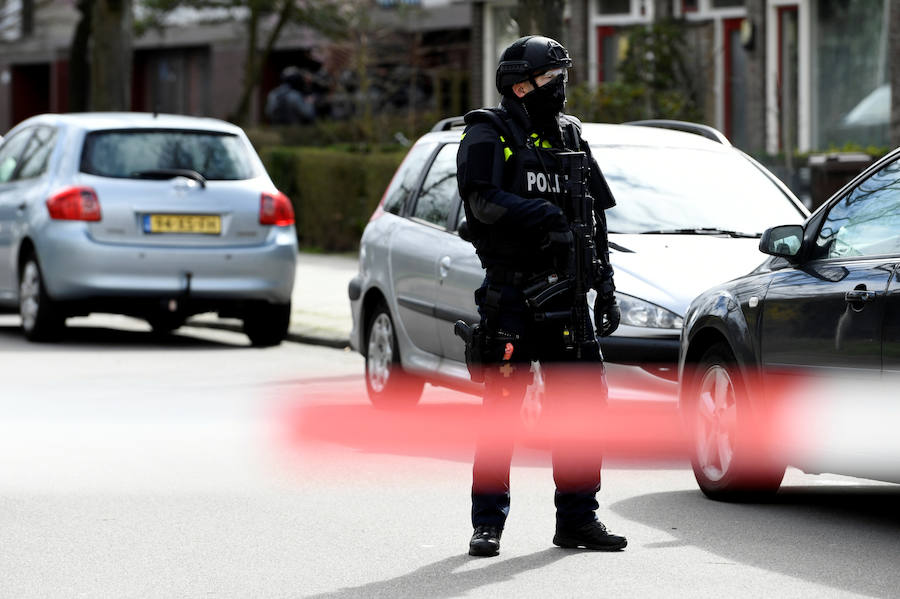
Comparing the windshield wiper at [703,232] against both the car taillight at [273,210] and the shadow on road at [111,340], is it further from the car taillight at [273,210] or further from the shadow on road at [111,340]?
the shadow on road at [111,340]

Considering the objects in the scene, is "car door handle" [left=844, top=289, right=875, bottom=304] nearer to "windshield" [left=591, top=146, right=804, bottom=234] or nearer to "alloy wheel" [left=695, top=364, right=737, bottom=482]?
"alloy wheel" [left=695, top=364, right=737, bottom=482]

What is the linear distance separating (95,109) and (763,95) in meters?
8.64

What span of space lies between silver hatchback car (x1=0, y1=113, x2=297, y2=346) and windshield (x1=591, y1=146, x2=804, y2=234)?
4.65m

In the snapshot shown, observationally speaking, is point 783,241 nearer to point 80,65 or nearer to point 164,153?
point 164,153

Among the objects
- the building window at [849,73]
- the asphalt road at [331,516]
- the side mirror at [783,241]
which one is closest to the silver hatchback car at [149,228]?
the asphalt road at [331,516]

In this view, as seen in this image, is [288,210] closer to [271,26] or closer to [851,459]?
[851,459]

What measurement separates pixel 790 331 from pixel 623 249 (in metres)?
1.99

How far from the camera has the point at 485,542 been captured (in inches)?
265

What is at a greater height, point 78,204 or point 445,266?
point 78,204

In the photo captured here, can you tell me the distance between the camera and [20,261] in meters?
14.9

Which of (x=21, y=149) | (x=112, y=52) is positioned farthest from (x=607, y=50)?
(x=21, y=149)

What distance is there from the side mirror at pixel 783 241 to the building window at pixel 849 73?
15.5 m

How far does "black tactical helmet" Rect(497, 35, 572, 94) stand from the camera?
6.75 metres

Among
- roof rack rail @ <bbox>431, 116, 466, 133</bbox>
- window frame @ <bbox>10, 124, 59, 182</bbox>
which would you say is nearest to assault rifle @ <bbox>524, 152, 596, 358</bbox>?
roof rack rail @ <bbox>431, 116, 466, 133</bbox>
